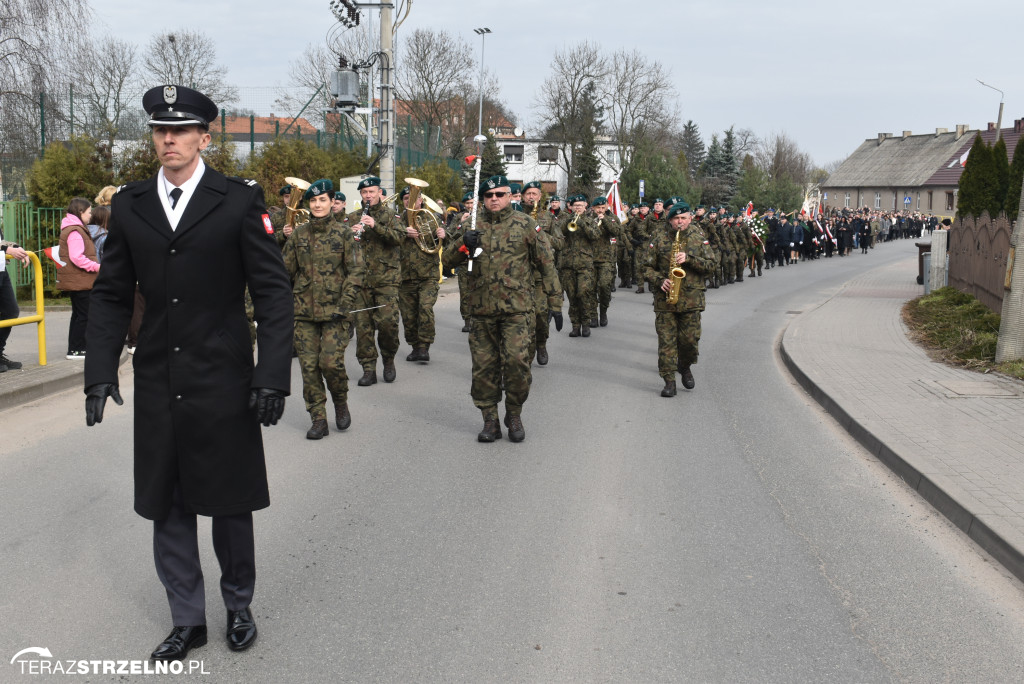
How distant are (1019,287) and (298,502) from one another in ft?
27.4

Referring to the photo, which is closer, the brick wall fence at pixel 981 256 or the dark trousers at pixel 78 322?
the dark trousers at pixel 78 322

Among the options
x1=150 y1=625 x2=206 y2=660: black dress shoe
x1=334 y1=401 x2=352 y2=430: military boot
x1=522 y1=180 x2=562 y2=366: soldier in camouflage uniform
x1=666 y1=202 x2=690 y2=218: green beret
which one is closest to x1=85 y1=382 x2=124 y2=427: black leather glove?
x1=150 y1=625 x2=206 y2=660: black dress shoe

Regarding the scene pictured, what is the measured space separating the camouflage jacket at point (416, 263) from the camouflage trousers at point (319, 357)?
3.67 m

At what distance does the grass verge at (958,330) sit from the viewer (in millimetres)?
11406

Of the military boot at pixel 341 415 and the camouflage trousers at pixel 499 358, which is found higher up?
the camouflage trousers at pixel 499 358

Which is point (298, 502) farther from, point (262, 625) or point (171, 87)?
point (171, 87)

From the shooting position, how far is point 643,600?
4.56 m

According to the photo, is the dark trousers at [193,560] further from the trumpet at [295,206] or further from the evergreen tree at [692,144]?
the evergreen tree at [692,144]

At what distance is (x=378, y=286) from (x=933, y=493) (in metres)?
6.16

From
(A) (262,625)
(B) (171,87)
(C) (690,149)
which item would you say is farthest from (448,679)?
(C) (690,149)

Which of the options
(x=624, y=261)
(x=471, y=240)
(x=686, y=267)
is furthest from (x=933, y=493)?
(x=624, y=261)

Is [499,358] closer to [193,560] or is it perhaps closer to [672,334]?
[672,334]

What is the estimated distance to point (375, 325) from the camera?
10617mm

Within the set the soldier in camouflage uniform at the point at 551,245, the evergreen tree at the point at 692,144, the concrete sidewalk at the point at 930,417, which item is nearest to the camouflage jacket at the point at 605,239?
the soldier in camouflage uniform at the point at 551,245
